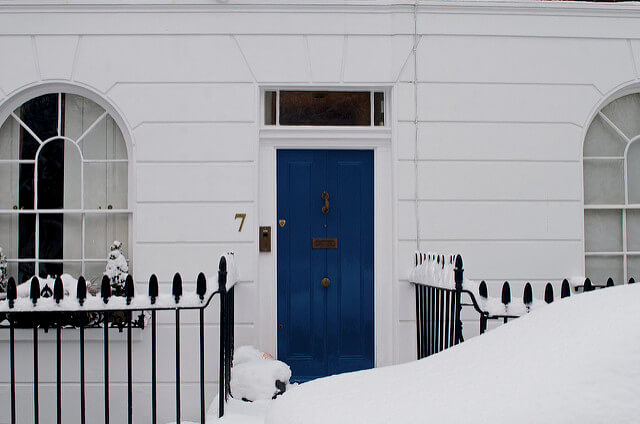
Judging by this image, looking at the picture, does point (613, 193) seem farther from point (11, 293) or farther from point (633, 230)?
point (11, 293)

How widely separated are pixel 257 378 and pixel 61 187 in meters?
2.49

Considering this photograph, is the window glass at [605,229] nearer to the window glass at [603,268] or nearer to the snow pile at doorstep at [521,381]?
the window glass at [603,268]

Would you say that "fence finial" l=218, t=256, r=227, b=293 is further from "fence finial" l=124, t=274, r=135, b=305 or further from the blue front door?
the blue front door

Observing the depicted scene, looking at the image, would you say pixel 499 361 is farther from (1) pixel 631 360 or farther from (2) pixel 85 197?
(2) pixel 85 197

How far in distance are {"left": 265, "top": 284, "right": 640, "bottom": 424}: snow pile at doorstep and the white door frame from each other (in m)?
2.77

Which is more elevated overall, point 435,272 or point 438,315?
point 435,272

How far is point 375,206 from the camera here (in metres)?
4.68

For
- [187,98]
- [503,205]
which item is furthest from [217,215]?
[503,205]

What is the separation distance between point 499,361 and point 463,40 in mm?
3702

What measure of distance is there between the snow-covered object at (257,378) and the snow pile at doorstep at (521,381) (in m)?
2.11

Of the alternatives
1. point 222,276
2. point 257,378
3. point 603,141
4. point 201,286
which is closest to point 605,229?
point 603,141

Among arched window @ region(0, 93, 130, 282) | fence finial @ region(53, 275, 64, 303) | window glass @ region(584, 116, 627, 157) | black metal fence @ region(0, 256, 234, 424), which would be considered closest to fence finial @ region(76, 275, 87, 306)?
black metal fence @ region(0, 256, 234, 424)

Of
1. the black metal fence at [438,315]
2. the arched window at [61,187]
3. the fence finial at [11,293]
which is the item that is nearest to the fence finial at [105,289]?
the fence finial at [11,293]

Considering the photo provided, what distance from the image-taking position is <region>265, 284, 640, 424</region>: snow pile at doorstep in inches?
53.7
